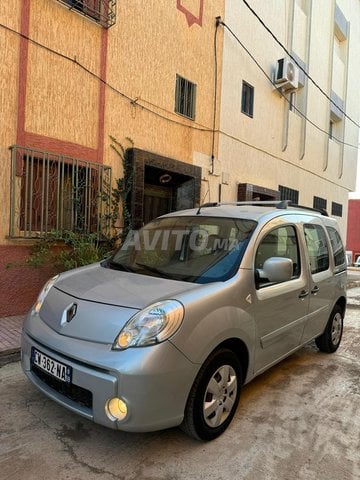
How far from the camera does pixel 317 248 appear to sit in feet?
14.3

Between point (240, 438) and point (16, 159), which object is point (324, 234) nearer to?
point (240, 438)

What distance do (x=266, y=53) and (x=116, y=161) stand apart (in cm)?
635

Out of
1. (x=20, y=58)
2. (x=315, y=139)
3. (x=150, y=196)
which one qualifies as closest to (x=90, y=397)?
(x=20, y=58)

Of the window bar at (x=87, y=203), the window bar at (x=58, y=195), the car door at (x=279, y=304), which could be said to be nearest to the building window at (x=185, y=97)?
the window bar at (x=87, y=203)

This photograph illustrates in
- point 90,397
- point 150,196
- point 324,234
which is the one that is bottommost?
point 90,397

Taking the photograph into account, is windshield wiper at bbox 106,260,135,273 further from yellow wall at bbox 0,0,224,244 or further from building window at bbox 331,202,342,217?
building window at bbox 331,202,342,217

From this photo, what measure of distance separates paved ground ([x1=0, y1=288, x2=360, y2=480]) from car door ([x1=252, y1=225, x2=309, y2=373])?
1.42 feet

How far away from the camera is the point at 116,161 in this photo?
6.98 metres

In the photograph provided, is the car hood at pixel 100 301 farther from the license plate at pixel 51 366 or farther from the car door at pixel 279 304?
the car door at pixel 279 304

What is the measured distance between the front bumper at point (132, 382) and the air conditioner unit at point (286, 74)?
10.4 m

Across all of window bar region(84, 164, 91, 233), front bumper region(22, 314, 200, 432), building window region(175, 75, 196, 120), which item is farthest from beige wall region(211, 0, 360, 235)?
front bumper region(22, 314, 200, 432)

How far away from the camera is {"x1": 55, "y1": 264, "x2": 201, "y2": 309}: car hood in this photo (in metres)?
2.67

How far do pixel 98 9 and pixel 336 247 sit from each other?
5283 mm

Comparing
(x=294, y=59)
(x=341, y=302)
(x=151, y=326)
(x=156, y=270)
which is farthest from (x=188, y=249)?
(x=294, y=59)
